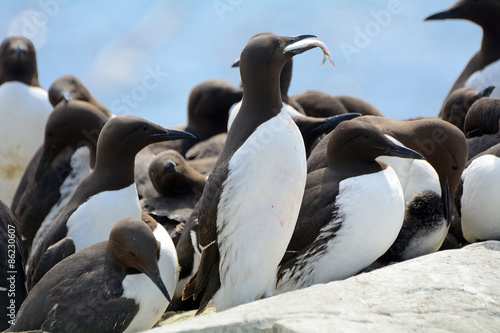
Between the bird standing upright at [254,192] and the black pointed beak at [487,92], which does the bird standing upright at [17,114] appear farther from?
Result: the bird standing upright at [254,192]

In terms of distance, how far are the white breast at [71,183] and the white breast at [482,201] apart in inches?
191

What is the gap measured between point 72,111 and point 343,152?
477 cm

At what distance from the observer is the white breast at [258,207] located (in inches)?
247

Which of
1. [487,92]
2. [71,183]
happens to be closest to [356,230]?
[487,92]

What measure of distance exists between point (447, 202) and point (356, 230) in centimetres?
142

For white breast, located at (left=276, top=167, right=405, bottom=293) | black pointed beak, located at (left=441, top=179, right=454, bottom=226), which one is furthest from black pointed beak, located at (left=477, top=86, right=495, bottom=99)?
white breast, located at (left=276, top=167, right=405, bottom=293)

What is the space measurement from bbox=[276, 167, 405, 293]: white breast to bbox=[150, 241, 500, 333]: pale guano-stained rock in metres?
0.32

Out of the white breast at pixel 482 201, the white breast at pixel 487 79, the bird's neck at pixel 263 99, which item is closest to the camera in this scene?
the bird's neck at pixel 263 99

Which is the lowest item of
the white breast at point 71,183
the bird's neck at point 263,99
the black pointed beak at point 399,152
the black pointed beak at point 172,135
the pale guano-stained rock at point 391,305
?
the white breast at point 71,183

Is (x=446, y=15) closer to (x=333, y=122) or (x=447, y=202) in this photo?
(x=333, y=122)

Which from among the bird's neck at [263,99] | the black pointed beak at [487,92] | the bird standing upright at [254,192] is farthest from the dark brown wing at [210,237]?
the black pointed beak at [487,92]

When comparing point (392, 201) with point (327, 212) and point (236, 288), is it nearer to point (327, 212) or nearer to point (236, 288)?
point (327, 212)

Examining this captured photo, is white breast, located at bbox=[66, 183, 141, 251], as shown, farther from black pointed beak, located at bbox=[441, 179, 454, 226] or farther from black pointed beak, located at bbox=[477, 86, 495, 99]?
black pointed beak, located at bbox=[477, 86, 495, 99]

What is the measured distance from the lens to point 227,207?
632 cm
